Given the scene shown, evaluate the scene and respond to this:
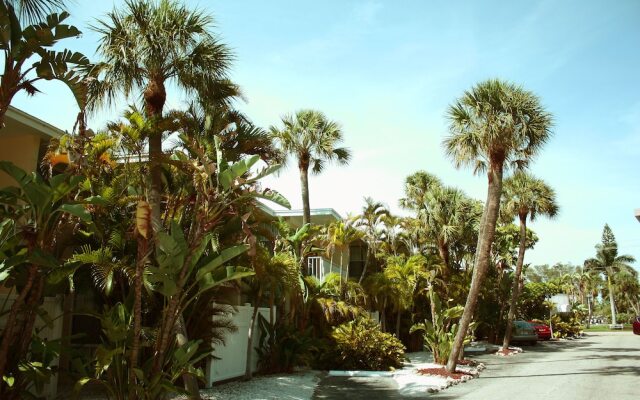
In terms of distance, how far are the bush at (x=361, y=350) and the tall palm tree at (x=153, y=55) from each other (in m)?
9.11

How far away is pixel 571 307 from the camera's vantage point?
1833 inches

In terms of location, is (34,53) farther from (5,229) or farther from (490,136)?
(490,136)

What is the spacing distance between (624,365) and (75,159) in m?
18.9

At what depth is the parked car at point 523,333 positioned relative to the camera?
1169 inches

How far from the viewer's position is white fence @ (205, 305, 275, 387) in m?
12.7

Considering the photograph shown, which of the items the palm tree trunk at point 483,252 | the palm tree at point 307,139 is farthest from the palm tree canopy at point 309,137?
the palm tree trunk at point 483,252

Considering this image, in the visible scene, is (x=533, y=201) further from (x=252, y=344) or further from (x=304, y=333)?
(x=252, y=344)

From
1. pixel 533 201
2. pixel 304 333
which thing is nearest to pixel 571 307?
pixel 533 201

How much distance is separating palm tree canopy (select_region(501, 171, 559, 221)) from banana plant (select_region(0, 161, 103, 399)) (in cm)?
2223

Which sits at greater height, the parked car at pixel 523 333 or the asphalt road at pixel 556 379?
the parked car at pixel 523 333

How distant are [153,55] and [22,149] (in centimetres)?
498

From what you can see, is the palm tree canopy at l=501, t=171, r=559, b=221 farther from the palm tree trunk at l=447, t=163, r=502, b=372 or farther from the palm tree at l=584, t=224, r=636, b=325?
the palm tree at l=584, t=224, r=636, b=325

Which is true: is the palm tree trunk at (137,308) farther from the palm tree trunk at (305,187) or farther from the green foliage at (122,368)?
the palm tree trunk at (305,187)

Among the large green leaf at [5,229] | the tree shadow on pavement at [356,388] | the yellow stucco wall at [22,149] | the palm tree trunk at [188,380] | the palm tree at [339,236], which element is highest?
the yellow stucco wall at [22,149]
